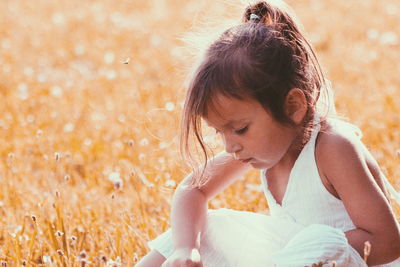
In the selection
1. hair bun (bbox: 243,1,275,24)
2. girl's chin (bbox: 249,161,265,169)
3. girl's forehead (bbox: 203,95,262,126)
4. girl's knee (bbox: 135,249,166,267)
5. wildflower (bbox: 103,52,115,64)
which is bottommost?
wildflower (bbox: 103,52,115,64)

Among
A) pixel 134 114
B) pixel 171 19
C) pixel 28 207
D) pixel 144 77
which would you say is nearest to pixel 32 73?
pixel 144 77

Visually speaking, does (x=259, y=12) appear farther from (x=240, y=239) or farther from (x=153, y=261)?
(x=153, y=261)

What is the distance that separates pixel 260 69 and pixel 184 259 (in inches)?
21.6

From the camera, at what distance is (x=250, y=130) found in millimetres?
2045

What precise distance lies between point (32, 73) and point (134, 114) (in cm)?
141

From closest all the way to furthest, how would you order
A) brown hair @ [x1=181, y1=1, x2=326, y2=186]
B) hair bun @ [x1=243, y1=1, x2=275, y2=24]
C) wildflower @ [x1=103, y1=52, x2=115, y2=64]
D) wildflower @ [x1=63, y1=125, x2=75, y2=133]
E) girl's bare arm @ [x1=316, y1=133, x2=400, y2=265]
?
girl's bare arm @ [x1=316, y1=133, x2=400, y2=265], brown hair @ [x1=181, y1=1, x2=326, y2=186], hair bun @ [x1=243, y1=1, x2=275, y2=24], wildflower @ [x1=63, y1=125, x2=75, y2=133], wildflower @ [x1=103, y1=52, x2=115, y2=64]

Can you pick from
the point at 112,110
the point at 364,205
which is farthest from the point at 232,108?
the point at 112,110

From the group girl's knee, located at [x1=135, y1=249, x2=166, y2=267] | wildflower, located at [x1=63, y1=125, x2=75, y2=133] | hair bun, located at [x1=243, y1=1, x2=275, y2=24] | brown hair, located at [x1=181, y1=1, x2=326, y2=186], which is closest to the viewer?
brown hair, located at [x1=181, y1=1, x2=326, y2=186]

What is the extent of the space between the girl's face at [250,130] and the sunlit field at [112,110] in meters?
0.30

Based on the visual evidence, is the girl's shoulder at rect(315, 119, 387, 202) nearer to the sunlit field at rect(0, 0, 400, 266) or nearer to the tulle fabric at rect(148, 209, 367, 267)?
the tulle fabric at rect(148, 209, 367, 267)

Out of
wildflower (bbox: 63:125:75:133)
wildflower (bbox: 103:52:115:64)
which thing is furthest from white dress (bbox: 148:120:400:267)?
wildflower (bbox: 103:52:115:64)

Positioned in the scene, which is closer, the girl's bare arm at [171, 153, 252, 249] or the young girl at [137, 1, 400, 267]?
the young girl at [137, 1, 400, 267]

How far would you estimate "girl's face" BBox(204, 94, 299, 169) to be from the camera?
2.03 meters

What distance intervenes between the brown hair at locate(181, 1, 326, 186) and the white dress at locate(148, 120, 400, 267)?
14 centimetres
